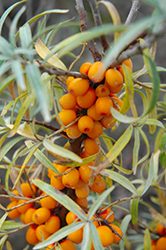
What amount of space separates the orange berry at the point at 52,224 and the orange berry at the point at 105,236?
123mm

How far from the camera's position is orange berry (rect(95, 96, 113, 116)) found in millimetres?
426

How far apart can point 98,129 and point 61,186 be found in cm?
17

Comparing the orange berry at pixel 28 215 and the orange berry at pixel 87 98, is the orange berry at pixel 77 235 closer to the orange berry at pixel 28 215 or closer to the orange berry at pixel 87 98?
the orange berry at pixel 28 215

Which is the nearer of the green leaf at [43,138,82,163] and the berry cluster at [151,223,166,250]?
the green leaf at [43,138,82,163]

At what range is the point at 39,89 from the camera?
0.28 metres

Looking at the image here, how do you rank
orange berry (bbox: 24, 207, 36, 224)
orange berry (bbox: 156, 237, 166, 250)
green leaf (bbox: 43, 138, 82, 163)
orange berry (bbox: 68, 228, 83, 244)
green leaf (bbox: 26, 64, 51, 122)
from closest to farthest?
green leaf (bbox: 26, 64, 51, 122) < green leaf (bbox: 43, 138, 82, 163) < orange berry (bbox: 68, 228, 83, 244) < orange berry (bbox: 24, 207, 36, 224) < orange berry (bbox: 156, 237, 166, 250)

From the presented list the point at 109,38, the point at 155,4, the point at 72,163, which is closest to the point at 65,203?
the point at 72,163

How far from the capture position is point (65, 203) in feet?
1.46

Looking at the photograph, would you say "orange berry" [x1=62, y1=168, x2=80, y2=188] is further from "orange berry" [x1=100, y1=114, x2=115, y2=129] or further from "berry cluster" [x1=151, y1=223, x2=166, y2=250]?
"berry cluster" [x1=151, y1=223, x2=166, y2=250]

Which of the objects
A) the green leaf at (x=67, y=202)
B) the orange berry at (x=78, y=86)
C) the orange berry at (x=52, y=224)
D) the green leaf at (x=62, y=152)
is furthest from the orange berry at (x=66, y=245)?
the orange berry at (x=78, y=86)

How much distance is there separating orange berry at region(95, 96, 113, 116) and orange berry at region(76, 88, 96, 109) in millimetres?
17

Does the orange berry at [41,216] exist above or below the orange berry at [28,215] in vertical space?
above

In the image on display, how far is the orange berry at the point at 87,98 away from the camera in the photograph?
0.45m

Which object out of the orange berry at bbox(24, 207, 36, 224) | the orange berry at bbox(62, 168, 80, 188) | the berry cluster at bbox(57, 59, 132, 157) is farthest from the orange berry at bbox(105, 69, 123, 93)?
the orange berry at bbox(24, 207, 36, 224)
